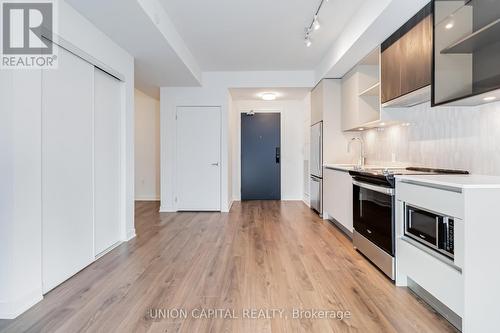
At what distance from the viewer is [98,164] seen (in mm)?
2887

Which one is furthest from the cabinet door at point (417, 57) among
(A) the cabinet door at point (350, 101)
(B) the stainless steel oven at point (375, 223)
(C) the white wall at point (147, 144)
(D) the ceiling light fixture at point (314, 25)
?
(C) the white wall at point (147, 144)

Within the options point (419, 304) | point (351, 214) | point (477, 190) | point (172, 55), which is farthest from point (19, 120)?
point (351, 214)

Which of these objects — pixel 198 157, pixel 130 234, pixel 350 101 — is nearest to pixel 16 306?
pixel 130 234

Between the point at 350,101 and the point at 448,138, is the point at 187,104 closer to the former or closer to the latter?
the point at 350,101

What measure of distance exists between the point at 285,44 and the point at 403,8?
182 cm

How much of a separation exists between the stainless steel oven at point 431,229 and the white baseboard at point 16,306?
276cm

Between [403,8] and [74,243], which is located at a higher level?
[403,8]

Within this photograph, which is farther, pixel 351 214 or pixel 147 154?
pixel 147 154

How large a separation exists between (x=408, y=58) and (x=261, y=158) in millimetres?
4327

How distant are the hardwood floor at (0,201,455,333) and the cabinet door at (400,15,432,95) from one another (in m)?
1.74

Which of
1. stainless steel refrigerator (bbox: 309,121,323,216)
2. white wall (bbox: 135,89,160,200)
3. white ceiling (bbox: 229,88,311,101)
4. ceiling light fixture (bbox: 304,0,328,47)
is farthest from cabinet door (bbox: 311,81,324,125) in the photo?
white wall (bbox: 135,89,160,200)

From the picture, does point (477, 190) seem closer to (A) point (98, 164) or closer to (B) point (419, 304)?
(B) point (419, 304)

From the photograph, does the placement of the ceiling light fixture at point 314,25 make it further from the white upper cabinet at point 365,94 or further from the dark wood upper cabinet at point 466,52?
the dark wood upper cabinet at point 466,52

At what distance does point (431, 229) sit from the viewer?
1.83 m
